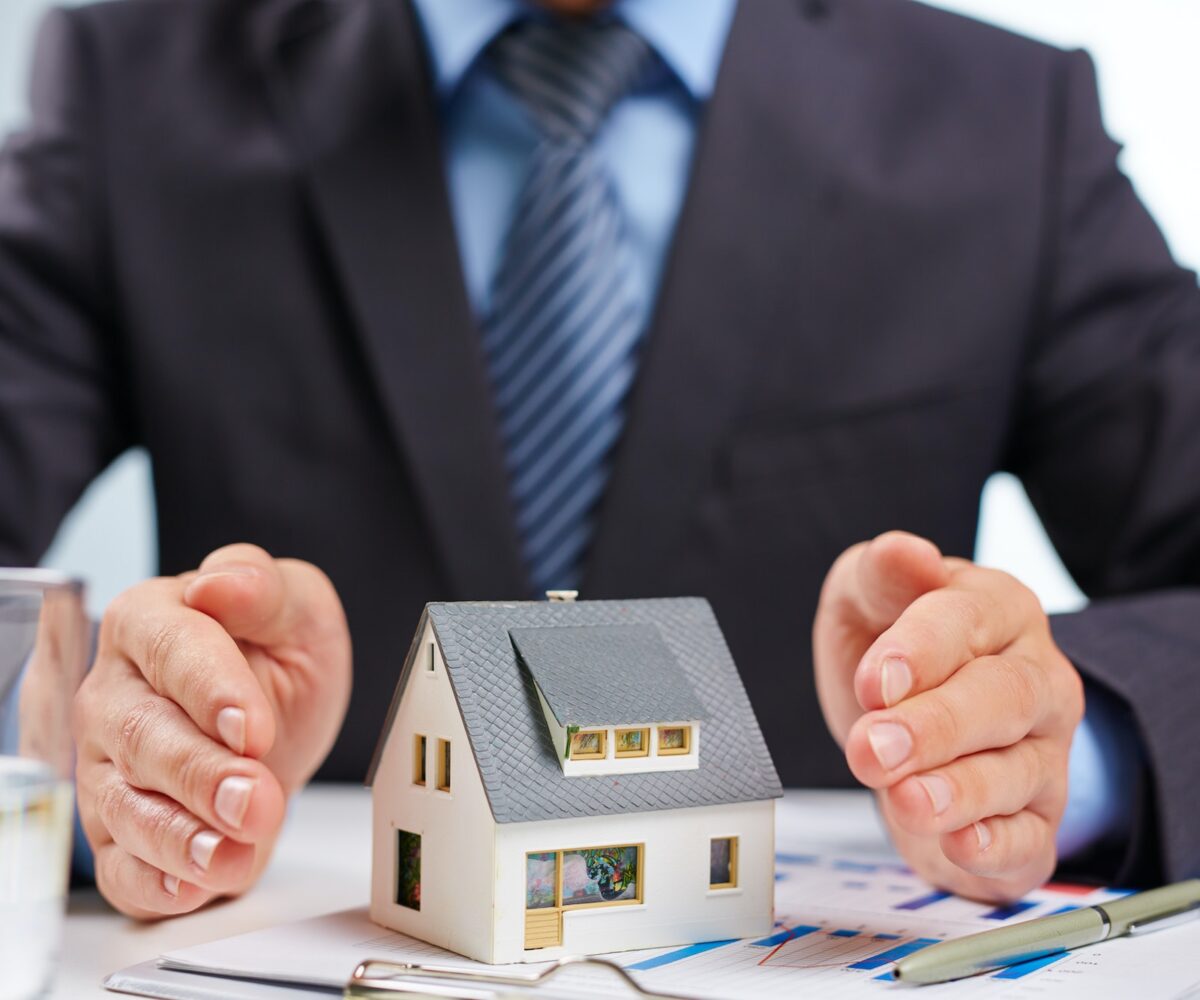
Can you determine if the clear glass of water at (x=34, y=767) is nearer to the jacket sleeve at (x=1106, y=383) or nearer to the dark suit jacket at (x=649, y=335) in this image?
the dark suit jacket at (x=649, y=335)

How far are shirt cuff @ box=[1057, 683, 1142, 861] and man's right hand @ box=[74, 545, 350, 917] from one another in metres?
0.50

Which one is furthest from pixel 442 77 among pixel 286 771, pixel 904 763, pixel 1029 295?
pixel 904 763

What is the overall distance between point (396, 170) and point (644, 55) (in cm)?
30

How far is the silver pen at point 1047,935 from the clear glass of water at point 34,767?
37 centimetres

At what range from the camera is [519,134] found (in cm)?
136

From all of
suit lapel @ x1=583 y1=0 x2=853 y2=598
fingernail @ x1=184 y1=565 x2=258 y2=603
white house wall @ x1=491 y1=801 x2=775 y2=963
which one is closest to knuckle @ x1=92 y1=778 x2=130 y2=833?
fingernail @ x1=184 y1=565 x2=258 y2=603

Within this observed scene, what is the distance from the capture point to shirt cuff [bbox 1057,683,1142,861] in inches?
34.1

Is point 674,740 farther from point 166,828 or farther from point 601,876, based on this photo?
point 166,828

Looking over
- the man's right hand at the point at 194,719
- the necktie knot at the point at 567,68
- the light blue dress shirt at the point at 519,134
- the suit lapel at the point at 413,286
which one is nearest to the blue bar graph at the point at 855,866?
the man's right hand at the point at 194,719

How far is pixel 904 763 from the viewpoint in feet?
2.03

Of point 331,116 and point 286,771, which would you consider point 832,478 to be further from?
point 286,771

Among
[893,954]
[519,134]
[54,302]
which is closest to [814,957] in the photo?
[893,954]

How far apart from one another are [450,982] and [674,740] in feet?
0.57

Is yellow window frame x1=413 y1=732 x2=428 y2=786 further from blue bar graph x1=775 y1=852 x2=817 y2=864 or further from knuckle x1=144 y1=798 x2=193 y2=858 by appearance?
blue bar graph x1=775 y1=852 x2=817 y2=864
